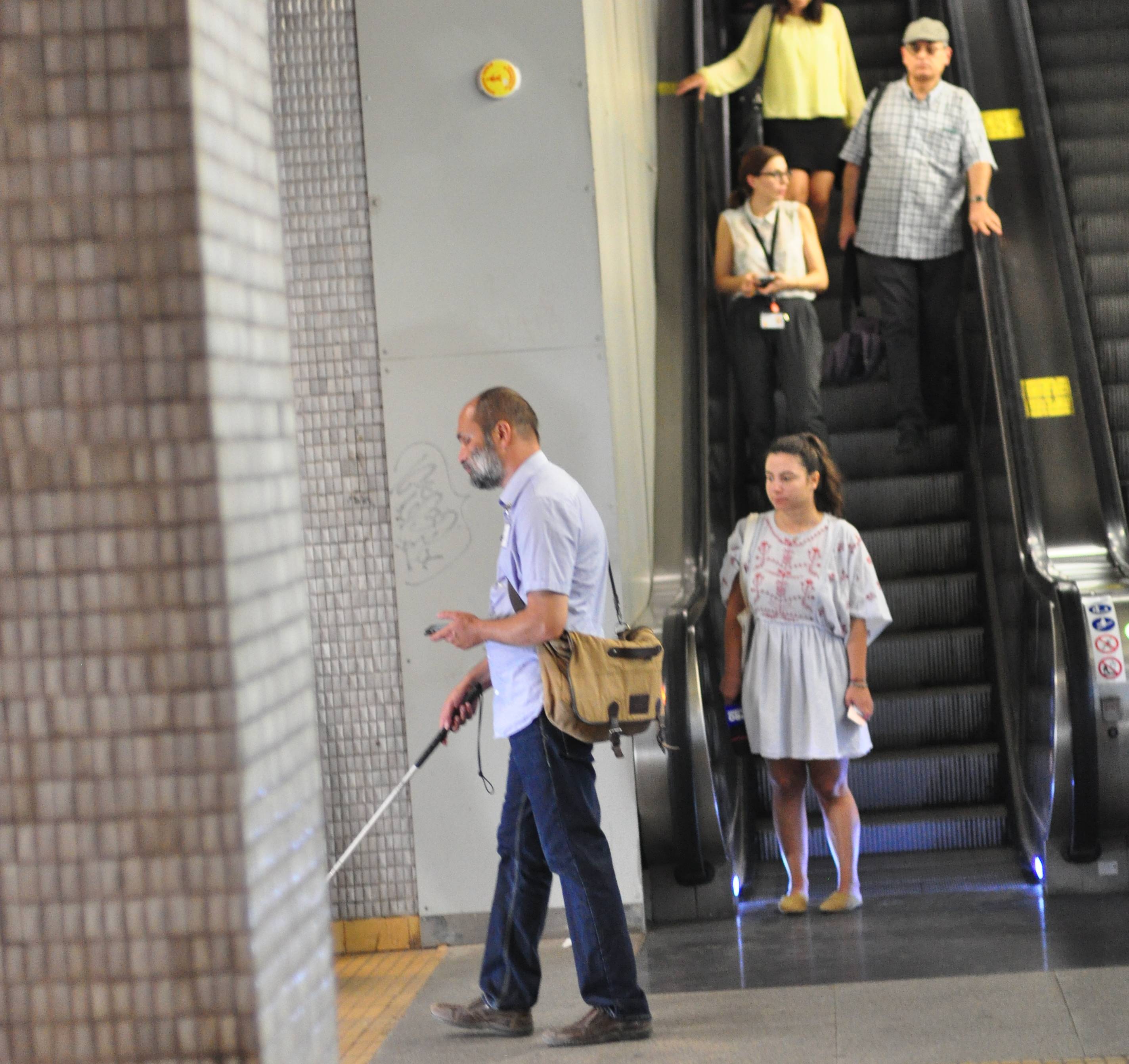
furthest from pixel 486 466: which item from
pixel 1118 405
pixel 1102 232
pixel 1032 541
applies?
pixel 1102 232

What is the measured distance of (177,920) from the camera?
1041 mm

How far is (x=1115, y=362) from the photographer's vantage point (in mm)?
6668

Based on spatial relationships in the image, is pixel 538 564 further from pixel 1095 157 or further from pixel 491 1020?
pixel 1095 157

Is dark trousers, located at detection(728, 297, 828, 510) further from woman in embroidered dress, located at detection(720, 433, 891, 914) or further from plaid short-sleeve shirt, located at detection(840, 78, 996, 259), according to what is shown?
woman in embroidered dress, located at detection(720, 433, 891, 914)

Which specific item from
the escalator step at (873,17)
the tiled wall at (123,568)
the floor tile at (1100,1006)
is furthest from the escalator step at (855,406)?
the tiled wall at (123,568)

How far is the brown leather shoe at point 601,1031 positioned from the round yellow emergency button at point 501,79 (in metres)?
2.93

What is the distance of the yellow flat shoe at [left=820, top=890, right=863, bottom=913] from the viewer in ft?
16.0

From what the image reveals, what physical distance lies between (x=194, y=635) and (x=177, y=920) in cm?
21

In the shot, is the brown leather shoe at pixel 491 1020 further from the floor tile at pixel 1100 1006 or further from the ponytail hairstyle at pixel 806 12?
the ponytail hairstyle at pixel 806 12

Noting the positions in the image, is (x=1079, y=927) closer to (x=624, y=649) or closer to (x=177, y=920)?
(x=624, y=649)

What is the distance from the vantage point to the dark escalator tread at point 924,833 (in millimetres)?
5473

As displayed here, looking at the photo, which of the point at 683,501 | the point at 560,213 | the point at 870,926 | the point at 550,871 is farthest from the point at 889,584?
the point at 550,871

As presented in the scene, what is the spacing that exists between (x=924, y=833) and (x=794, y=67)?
389 cm

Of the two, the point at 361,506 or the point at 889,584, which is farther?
the point at 889,584
